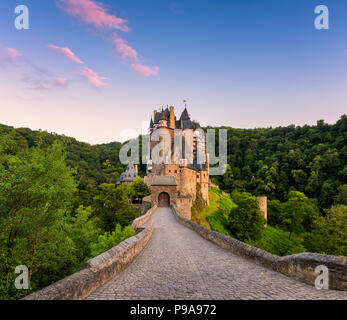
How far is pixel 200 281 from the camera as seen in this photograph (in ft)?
18.6

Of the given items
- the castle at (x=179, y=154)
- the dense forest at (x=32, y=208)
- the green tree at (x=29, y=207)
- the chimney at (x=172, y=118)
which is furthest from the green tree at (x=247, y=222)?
the chimney at (x=172, y=118)

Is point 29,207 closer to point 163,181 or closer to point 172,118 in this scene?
point 163,181

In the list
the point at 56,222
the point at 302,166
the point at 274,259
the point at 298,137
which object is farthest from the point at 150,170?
the point at 298,137

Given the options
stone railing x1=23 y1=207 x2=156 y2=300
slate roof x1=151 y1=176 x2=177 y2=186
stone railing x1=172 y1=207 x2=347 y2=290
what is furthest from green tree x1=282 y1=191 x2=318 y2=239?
stone railing x1=23 y1=207 x2=156 y2=300

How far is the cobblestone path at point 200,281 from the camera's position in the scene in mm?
4746

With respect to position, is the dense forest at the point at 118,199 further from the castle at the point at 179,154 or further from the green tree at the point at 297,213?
the castle at the point at 179,154

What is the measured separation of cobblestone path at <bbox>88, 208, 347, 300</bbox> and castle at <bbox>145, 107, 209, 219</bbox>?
85.4 ft

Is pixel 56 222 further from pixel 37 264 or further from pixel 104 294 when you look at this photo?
pixel 104 294

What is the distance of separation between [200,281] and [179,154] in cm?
4429

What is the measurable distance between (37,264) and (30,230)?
193cm

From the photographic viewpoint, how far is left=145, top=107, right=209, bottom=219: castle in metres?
43.2

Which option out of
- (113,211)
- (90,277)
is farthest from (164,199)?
(90,277)

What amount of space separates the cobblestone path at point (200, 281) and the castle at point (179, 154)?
26.0 m

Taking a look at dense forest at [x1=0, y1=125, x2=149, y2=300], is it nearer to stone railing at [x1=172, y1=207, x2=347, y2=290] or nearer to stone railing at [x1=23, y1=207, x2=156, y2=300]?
stone railing at [x1=23, y1=207, x2=156, y2=300]
